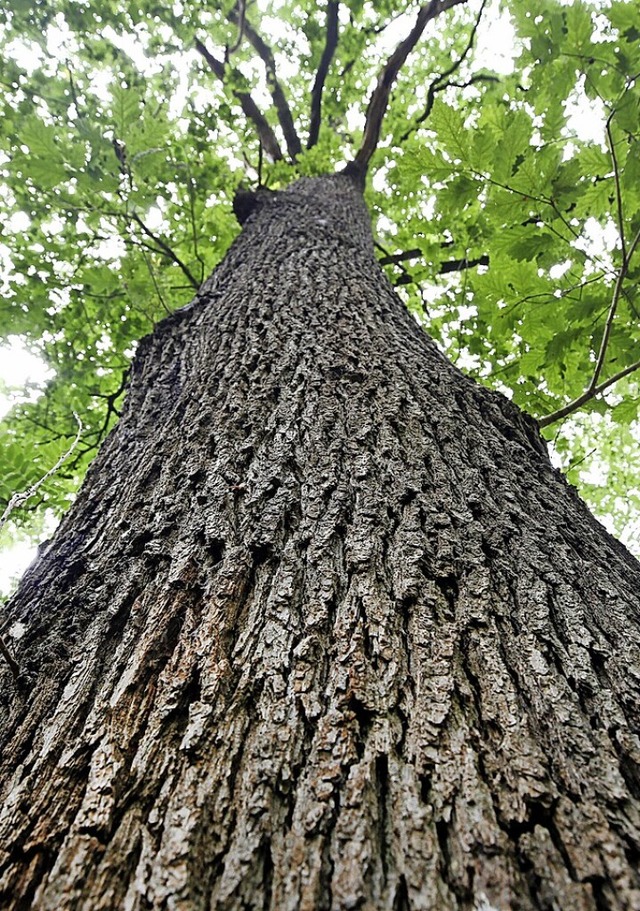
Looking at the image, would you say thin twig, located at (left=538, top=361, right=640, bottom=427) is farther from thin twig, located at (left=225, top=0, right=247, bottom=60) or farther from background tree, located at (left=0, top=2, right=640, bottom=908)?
thin twig, located at (left=225, top=0, right=247, bottom=60)

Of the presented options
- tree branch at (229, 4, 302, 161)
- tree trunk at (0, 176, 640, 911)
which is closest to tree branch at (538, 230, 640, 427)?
tree trunk at (0, 176, 640, 911)

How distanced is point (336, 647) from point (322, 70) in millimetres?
6996

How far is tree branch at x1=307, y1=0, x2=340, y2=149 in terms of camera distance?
18.8ft

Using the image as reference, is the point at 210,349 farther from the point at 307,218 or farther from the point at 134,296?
the point at 307,218

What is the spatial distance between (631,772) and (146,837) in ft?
2.19

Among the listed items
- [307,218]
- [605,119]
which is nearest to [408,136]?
[307,218]

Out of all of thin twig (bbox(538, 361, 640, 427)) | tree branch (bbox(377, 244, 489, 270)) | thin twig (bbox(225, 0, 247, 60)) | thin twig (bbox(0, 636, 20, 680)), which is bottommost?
thin twig (bbox(0, 636, 20, 680))

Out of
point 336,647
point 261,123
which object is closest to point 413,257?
point 261,123

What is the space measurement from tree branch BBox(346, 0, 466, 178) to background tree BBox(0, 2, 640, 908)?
12.3ft

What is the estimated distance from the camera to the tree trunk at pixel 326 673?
2.08 feet

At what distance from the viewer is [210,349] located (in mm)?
2018

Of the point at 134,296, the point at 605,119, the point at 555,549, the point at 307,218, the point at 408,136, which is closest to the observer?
the point at 555,549

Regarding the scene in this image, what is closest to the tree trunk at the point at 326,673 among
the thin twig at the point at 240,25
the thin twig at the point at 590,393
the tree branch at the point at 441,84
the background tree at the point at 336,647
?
the background tree at the point at 336,647

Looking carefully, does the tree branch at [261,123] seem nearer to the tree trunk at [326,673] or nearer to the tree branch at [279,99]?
the tree branch at [279,99]
